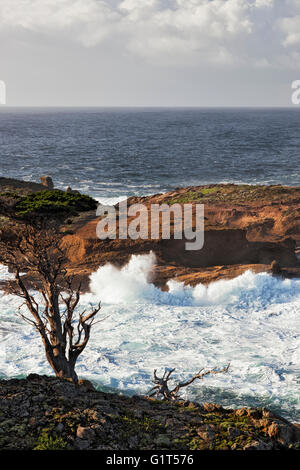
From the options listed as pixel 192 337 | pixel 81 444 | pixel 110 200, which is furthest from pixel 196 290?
pixel 110 200

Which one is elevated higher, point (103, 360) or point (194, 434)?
point (194, 434)

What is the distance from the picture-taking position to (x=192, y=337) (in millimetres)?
21359

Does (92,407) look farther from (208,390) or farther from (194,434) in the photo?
(208,390)

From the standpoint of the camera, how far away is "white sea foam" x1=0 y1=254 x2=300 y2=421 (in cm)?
1769

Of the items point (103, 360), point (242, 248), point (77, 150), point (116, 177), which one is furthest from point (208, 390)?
point (77, 150)

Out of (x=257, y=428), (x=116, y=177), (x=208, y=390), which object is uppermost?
(x=116, y=177)

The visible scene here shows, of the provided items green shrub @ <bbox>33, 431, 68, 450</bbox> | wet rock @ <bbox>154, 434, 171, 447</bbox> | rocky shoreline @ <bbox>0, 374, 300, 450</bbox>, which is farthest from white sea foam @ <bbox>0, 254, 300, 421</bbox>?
green shrub @ <bbox>33, 431, 68, 450</bbox>

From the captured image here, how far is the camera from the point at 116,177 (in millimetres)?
73625

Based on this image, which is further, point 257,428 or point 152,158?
point 152,158

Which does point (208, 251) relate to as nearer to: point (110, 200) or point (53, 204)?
point (53, 204)

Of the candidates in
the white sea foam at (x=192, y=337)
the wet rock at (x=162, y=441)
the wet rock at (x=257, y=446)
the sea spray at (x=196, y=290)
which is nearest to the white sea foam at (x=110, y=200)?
the white sea foam at (x=192, y=337)

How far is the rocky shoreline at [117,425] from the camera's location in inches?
383

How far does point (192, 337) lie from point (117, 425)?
1137 cm
